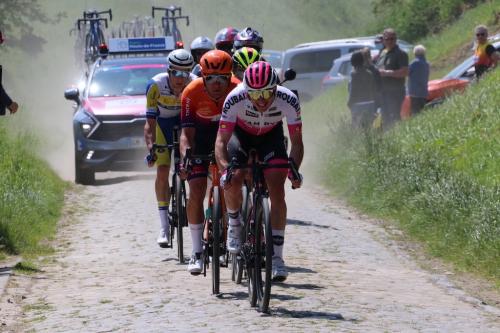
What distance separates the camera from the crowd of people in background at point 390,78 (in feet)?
66.0

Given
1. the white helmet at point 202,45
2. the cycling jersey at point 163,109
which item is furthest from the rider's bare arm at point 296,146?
the white helmet at point 202,45

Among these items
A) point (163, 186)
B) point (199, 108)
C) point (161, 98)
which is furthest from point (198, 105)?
point (163, 186)

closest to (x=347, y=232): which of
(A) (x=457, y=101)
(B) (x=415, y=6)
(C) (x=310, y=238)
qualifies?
(C) (x=310, y=238)

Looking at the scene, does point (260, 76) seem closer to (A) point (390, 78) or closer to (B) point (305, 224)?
(B) point (305, 224)

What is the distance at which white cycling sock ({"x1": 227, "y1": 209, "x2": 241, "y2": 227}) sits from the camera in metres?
9.42

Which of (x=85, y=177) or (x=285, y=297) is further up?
(x=285, y=297)

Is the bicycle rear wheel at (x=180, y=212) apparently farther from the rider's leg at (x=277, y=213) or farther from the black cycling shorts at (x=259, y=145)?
the rider's leg at (x=277, y=213)

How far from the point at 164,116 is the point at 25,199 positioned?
3.69 m

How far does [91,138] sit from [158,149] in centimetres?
751

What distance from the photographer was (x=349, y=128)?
20.1 meters

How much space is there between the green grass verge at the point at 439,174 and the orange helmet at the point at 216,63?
9.42 ft

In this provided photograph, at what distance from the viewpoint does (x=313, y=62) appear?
33.9 meters

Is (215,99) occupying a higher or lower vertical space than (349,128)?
higher

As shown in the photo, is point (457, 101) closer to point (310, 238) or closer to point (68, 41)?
point (310, 238)
